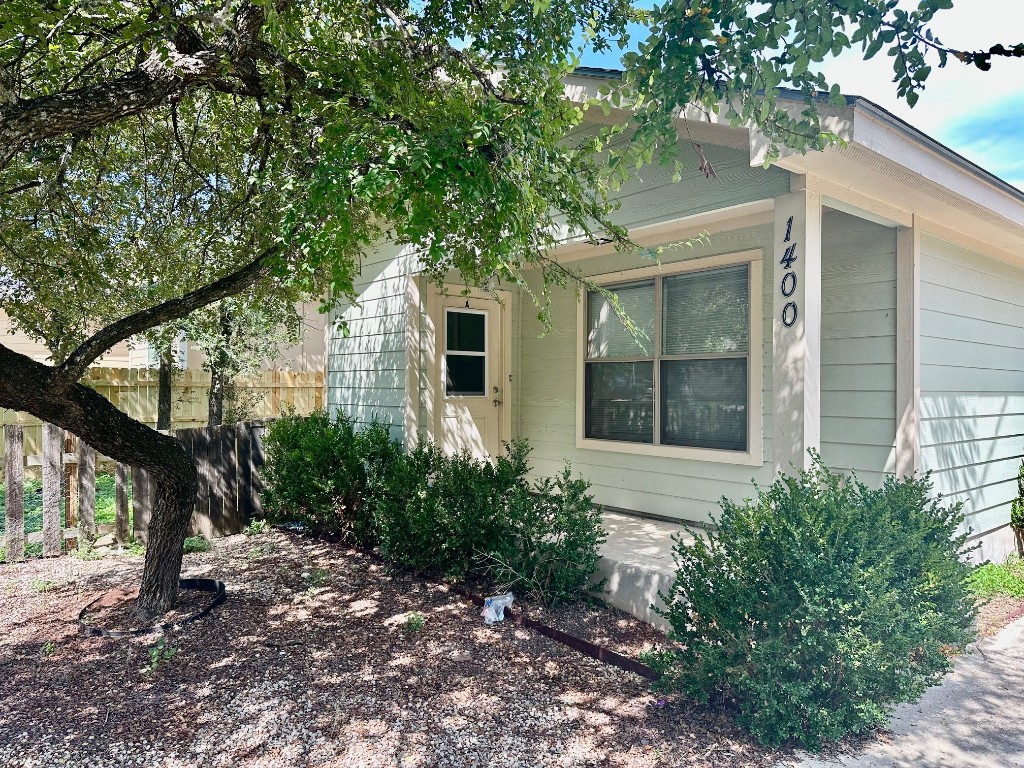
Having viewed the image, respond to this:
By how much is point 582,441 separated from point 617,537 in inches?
56.4

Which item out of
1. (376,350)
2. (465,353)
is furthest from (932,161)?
(376,350)

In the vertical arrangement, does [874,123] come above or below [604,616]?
above

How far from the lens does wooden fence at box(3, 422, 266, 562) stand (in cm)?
533

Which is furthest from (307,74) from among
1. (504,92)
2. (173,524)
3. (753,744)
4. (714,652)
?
(753,744)

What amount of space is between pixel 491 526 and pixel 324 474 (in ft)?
7.55

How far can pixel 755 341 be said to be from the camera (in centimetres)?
484

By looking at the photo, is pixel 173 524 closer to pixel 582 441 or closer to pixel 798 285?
pixel 582 441

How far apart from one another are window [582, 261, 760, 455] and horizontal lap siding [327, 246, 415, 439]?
1854mm

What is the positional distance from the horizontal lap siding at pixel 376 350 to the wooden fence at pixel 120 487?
1067 millimetres

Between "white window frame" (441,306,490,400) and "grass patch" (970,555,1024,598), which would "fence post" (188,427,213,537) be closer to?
"white window frame" (441,306,490,400)

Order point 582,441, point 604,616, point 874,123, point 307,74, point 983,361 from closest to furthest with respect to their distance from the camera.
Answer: point 874,123, point 307,74, point 604,616, point 983,361, point 582,441

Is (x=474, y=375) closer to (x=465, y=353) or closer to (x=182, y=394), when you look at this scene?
(x=465, y=353)

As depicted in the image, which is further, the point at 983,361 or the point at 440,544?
the point at 983,361

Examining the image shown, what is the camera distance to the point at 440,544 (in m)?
4.65
